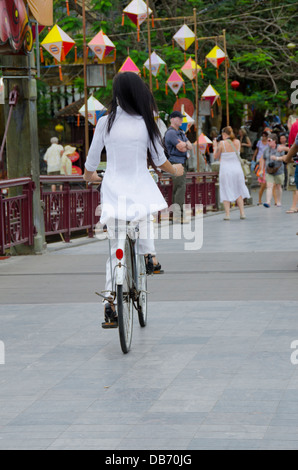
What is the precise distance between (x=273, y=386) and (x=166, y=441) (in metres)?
1.22

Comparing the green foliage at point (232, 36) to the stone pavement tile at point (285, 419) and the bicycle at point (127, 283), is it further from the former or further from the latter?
the stone pavement tile at point (285, 419)

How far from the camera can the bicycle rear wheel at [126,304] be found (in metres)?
6.58

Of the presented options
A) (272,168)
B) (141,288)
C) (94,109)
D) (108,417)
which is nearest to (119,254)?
(141,288)

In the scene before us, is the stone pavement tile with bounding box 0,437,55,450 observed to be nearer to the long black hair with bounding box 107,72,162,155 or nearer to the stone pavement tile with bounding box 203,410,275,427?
the stone pavement tile with bounding box 203,410,275,427

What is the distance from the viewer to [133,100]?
6949mm

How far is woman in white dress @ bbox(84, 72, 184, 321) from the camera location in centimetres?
691

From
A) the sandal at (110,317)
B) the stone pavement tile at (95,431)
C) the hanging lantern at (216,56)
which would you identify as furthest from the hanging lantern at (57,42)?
the stone pavement tile at (95,431)

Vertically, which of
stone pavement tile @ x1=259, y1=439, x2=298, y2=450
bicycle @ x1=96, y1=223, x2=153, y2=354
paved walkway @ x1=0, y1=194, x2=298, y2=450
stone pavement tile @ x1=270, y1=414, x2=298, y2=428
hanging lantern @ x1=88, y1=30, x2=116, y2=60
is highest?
hanging lantern @ x1=88, y1=30, x2=116, y2=60

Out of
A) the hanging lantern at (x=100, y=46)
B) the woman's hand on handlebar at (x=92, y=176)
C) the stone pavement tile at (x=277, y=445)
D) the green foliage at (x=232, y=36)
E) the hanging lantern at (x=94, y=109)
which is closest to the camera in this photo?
the stone pavement tile at (x=277, y=445)

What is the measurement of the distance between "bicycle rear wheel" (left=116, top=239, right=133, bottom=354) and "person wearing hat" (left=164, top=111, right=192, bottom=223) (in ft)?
28.7

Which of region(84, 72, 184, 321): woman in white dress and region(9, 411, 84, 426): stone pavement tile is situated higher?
region(84, 72, 184, 321): woman in white dress

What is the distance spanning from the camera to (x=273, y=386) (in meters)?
5.70

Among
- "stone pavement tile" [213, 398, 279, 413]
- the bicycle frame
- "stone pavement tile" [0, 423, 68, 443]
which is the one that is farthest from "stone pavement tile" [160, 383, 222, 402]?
the bicycle frame

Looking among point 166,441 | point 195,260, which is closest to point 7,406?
point 166,441
